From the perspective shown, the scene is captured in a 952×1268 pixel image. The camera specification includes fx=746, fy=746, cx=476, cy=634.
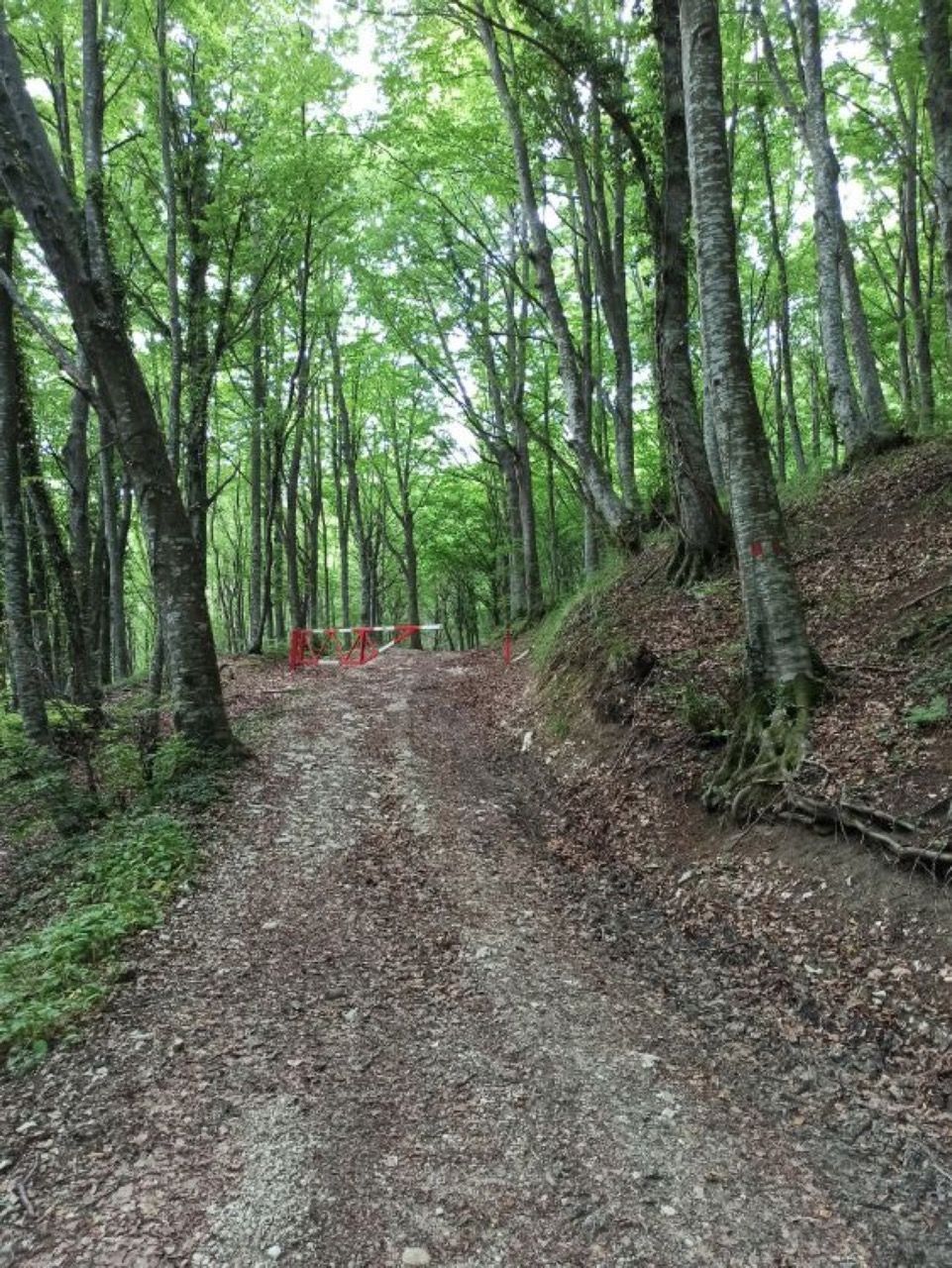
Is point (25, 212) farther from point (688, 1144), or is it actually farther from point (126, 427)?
point (688, 1144)

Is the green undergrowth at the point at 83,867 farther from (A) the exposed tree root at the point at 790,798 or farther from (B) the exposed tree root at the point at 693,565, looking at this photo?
(B) the exposed tree root at the point at 693,565

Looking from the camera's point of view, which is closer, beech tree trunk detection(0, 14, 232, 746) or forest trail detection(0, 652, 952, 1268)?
forest trail detection(0, 652, 952, 1268)

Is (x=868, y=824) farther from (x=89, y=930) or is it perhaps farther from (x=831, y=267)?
(x=831, y=267)

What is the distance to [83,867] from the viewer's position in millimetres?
6352

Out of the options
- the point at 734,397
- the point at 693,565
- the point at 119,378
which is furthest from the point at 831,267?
the point at 119,378

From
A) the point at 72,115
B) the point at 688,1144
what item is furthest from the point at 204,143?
the point at 688,1144

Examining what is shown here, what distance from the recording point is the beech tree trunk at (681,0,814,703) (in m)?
6.17

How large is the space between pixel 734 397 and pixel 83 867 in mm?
6824

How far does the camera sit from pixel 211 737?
8.52 m

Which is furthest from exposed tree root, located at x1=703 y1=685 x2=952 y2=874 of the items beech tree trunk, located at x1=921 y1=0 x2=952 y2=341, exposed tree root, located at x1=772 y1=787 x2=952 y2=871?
beech tree trunk, located at x1=921 y1=0 x2=952 y2=341

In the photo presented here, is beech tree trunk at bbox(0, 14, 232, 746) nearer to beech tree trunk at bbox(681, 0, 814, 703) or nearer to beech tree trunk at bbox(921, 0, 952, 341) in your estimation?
beech tree trunk at bbox(681, 0, 814, 703)

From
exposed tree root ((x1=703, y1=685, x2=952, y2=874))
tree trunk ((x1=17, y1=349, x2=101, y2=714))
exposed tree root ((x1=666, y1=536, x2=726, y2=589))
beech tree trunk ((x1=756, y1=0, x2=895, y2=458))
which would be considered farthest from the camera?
beech tree trunk ((x1=756, y1=0, x2=895, y2=458))

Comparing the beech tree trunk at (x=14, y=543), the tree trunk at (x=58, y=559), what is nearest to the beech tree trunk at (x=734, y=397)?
the beech tree trunk at (x=14, y=543)

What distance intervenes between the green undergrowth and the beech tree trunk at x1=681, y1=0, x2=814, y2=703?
514cm
